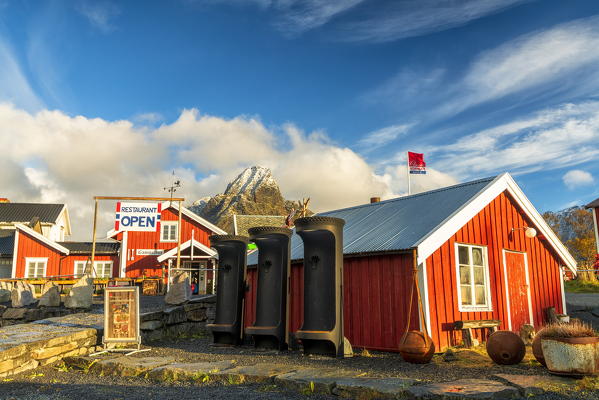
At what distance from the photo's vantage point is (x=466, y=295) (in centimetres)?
1074

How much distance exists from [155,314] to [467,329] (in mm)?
7374

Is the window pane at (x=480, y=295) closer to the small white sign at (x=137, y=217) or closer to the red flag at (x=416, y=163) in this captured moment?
the red flag at (x=416, y=163)

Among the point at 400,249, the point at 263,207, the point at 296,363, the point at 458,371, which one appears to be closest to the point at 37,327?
the point at 296,363

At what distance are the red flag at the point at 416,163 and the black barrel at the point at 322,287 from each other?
810 centimetres

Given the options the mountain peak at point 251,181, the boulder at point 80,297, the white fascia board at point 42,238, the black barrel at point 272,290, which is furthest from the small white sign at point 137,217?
the mountain peak at point 251,181

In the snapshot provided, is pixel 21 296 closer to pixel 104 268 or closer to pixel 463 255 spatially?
pixel 104 268

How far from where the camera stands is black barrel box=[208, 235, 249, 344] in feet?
36.0

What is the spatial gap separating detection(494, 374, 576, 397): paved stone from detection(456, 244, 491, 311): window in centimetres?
390

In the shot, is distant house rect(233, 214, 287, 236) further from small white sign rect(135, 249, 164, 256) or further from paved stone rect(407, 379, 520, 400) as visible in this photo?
paved stone rect(407, 379, 520, 400)

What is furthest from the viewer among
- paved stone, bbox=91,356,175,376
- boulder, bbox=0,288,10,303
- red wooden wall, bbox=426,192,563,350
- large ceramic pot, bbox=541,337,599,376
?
boulder, bbox=0,288,10,303

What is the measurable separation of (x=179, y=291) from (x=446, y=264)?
7681mm

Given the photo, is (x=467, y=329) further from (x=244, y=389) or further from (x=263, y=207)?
(x=263, y=207)

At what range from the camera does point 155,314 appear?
1235 cm

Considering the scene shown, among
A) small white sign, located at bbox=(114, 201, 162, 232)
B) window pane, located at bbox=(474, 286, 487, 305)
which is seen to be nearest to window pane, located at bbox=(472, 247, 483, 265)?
window pane, located at bbox=(474, 286, 487, 305)
